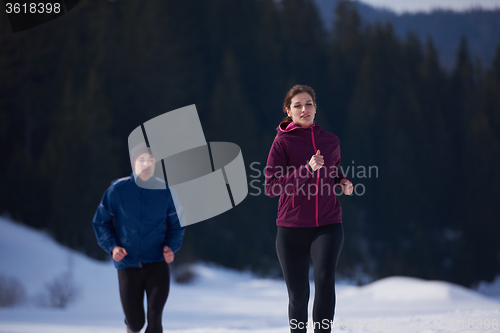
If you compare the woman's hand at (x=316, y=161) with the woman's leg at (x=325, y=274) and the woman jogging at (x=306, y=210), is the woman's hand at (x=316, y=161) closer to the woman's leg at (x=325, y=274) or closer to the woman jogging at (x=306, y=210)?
the woman jogging at (x=306, y=210)

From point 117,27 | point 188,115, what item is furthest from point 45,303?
point 117,27

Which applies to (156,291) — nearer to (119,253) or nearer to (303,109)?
(119,253)

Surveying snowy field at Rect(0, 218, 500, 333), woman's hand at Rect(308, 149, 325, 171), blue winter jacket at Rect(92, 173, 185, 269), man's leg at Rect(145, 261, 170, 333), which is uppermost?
woman's hand at Rect(308, 149, 325, 171)

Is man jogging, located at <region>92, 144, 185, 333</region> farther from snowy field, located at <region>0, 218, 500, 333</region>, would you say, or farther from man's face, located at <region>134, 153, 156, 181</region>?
snowy field, located at <region>0, 218, 500, 333</region>

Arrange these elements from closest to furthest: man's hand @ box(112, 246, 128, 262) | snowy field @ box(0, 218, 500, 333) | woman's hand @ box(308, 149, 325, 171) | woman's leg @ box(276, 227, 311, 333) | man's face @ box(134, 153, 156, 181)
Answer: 1. woman's hand @ box(308, 149, 325, 171)
2. woman's leg @ box(276, 227, 311, 333)
3. man's hand @ box(112, 246, 128, 262)
4. man's face @ box(134, 153, 156, 181)
5. snowy field @ box(0, 218, 500, 333)

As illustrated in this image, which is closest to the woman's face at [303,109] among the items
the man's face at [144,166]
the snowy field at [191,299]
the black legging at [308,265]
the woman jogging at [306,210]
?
the woman jogging at [306,210]

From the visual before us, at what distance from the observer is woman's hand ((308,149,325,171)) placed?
2.68 metres

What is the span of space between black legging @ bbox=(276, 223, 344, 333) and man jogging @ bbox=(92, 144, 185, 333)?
2.38 ft

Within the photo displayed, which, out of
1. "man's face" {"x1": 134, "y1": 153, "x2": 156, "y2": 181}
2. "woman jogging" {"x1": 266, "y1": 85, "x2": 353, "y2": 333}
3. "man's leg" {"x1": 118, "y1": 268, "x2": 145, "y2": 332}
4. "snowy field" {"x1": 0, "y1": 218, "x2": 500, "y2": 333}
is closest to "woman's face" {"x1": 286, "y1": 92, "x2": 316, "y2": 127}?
"woman jogging" {"x1": 266, "y1": 85, "x2": 353, "y2": 333}

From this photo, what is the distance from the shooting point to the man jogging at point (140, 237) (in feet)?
10.2

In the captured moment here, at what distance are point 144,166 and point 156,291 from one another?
71 cm

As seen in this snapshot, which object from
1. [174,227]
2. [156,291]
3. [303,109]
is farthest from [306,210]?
[156,291]

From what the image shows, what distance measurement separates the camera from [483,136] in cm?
2606

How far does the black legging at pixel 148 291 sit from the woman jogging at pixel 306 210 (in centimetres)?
73
